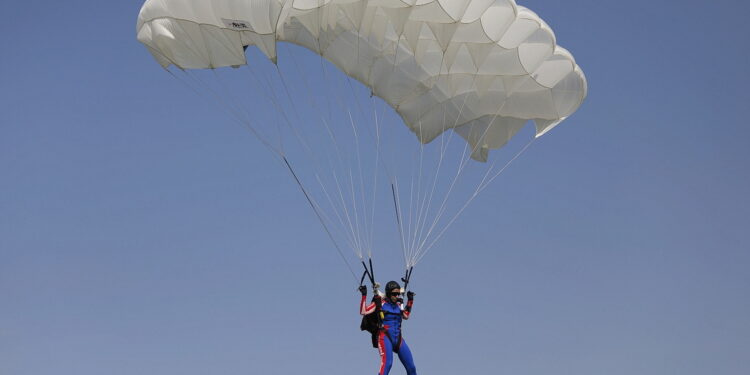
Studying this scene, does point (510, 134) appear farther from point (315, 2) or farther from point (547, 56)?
point (315, 2)

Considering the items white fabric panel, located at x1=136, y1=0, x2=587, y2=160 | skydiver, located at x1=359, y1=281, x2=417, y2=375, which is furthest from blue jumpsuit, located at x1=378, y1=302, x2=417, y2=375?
white fabric panel, located at x1=136, y1=0, x2=587, y2=160

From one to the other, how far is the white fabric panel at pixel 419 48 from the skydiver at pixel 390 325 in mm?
4475

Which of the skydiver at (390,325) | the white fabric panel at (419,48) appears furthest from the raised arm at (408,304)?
the white fabric panel at (419,48)

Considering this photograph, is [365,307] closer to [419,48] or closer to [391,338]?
[391,338]

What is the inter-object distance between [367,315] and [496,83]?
5.52 metres

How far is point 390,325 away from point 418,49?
5.28 metres

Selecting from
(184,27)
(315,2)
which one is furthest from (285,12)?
(184,27)

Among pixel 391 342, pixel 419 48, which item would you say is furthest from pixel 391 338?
pixel 419 48

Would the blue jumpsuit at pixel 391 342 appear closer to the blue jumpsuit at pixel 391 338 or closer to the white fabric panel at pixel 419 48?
the blue jumpsuit at pixel 391 338

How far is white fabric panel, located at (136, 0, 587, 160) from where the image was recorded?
75.4 feet

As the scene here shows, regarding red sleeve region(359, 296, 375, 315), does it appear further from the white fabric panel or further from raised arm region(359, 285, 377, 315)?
the white fabric panel

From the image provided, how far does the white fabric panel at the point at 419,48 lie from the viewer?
23.0 meters

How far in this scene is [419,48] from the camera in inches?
953

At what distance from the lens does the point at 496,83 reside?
24.9 meters
